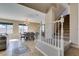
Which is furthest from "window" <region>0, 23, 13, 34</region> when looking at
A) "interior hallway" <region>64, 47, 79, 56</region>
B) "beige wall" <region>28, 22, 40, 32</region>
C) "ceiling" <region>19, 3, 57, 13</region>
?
"interior hallway" <region>64, 47, 79, 56</region>

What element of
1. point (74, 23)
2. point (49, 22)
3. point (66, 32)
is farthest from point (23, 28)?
point (74, 23)

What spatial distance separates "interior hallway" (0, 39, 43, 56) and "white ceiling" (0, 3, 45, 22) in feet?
1.58

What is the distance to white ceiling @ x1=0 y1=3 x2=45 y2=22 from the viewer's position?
2.02 meters

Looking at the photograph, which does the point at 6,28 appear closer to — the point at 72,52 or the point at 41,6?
the point at 41,6

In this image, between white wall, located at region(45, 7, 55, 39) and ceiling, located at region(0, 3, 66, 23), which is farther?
white wall, located at region(45, 7, 55, 39)

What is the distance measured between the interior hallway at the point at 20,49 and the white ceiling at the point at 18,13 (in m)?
0.48

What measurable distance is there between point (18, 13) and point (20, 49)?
2.36 ft

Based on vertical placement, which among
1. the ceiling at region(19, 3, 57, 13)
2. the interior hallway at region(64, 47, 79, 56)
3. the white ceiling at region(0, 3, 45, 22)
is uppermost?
the ceiling at region(19, 3, 57, 13)

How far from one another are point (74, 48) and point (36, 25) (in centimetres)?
92

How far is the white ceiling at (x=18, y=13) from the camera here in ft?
6.64

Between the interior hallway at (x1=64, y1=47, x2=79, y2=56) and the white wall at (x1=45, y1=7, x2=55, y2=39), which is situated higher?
the white wall at (x1=45, y1=7, x2=55, y2=39)

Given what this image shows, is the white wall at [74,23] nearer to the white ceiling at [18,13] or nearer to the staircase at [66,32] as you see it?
the staircase at [66,32]

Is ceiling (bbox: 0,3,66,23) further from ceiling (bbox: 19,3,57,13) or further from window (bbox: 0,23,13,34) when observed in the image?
window (bbox: 0,23,13,34)

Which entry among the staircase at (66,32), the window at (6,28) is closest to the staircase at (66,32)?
the staircase at (66,32)
